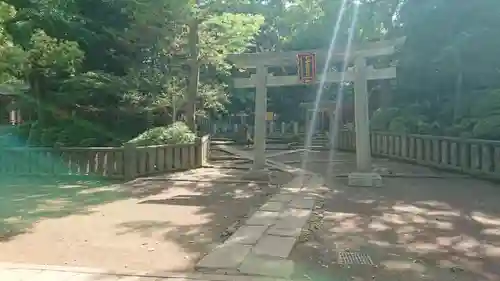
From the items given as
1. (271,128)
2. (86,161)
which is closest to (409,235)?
(86,161)

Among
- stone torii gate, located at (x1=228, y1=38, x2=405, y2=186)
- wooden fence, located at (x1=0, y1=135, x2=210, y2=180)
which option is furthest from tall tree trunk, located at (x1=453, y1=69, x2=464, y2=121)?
wooden fence, located at (x1=0, y1=135, x2=210, y2=180)

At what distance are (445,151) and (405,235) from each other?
7.97m

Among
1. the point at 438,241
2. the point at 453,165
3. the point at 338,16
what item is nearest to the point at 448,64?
the point at 453,165

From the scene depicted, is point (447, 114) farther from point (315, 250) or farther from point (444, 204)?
point (315, 250)

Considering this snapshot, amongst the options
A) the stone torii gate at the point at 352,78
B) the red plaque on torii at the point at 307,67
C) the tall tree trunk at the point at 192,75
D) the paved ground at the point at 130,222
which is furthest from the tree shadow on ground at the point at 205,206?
the tall tree trunk at the point at 192,75

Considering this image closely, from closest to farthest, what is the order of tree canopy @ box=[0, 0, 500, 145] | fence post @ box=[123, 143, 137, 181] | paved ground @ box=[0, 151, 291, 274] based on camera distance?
paved ground @ box=[0, 151, 291, 274] → fence post @ box=[123, 143, 137, 181] → tree canopy @ box=[0, 0, 500, 145]

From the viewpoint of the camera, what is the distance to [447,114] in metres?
15.6

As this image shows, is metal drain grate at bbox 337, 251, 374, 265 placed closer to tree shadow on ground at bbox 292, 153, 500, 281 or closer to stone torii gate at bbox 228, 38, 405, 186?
tree shadow on ground at bbox 292, 153, 500, 281

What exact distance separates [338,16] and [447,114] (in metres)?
7.00

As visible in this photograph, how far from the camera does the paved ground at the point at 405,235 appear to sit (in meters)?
4.27

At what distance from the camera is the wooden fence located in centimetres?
1117

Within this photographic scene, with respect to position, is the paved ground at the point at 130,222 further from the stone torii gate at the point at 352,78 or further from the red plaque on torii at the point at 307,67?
the red plaque on torii at the point at 307,67

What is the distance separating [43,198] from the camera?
8.65m

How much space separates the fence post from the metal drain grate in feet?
24.1
